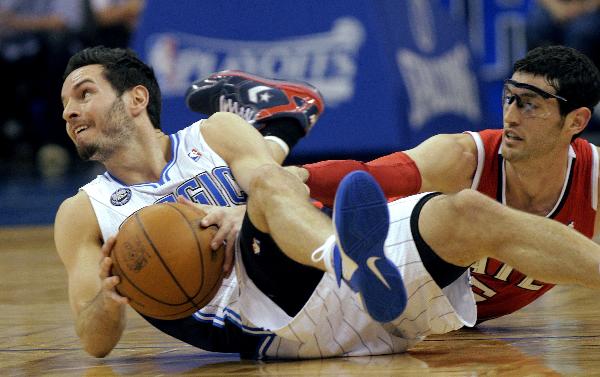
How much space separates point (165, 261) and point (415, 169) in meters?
1.27

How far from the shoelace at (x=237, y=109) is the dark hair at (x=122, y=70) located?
1.33ft

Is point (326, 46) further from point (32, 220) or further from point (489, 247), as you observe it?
point (489, 247)

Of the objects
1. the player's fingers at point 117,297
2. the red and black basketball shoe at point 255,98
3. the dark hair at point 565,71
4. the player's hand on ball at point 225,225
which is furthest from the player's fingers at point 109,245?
the dark hair at point 565,71

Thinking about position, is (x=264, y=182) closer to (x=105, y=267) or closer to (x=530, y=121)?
(x=105, y=267)

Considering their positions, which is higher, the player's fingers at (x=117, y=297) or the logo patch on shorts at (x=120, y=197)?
the logo patch on shorts at (x=120, y=197)

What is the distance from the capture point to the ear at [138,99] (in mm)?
3924

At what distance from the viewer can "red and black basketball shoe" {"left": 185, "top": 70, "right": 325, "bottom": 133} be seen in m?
4.37

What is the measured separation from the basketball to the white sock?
0.39 meters

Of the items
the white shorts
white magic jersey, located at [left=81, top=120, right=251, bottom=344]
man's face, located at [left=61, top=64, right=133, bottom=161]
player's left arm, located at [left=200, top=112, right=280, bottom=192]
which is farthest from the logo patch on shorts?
the white shorts

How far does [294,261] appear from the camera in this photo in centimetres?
301

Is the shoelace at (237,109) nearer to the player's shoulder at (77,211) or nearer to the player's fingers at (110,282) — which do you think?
the player's shoulder at (77,211)

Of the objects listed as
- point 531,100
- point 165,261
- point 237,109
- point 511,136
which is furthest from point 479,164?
point 165,261

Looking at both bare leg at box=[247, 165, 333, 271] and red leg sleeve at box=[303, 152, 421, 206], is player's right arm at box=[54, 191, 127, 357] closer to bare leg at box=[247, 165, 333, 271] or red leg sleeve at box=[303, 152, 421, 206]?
bare leg at box=[247, 165, 333, 271]

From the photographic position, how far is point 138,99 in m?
3.98
